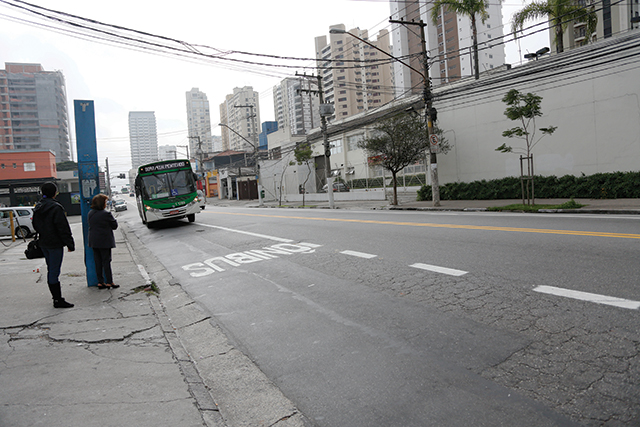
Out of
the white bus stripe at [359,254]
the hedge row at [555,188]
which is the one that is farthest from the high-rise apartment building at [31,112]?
the white bus stripe at [359,254]

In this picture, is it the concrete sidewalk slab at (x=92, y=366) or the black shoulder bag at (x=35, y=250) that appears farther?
the black shoulder bag at (x=35, y=250)

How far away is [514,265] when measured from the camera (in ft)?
20.9

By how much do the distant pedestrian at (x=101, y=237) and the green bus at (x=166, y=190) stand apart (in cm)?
1221

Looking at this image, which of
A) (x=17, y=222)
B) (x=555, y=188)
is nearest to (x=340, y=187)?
(x=555, y=188)

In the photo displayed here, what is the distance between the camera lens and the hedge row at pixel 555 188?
16.8m

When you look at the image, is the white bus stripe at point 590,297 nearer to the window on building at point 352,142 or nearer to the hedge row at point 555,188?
the hedge row at point 555,188

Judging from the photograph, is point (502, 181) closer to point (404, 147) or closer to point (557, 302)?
point (404, 147)

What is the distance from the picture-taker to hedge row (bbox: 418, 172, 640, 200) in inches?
662

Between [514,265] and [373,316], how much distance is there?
2.86 meters

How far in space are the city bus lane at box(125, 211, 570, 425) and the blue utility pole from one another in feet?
6.45

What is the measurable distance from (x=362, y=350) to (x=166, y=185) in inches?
685

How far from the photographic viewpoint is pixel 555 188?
773 inches

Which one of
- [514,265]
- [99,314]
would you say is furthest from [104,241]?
[514,265]

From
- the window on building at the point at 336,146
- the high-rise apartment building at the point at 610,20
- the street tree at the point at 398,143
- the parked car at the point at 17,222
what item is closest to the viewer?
the parked car at the point at 17,222
